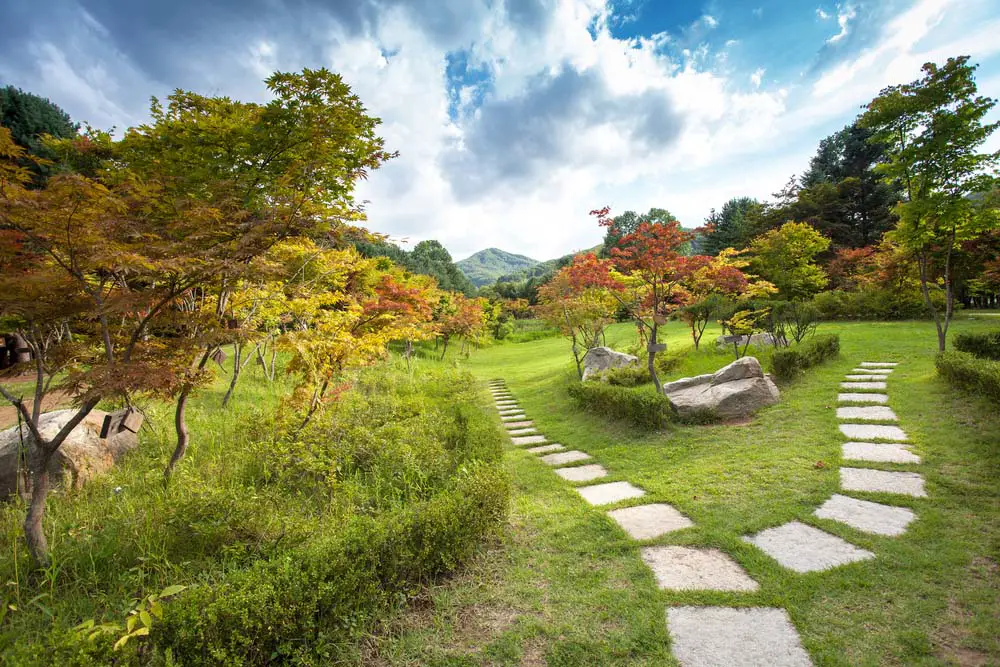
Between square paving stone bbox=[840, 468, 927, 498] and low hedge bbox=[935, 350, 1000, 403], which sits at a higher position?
low hedge bbox=[935, 350, 1000, 403]

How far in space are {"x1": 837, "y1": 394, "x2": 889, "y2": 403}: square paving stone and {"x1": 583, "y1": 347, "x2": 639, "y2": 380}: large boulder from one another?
3.62m

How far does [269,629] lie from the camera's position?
1740 mm

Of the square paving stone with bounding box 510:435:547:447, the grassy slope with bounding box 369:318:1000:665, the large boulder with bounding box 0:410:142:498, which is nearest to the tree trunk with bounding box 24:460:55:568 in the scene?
the large boulder with bounding box 0:410:142:498

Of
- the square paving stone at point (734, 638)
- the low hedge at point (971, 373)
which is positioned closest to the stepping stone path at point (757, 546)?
the square paving stone at point (734, 638)

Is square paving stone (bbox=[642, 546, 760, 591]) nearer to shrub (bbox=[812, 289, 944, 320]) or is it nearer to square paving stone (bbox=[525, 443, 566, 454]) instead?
square paving stone (bbox=[525, 443, 566, 454])

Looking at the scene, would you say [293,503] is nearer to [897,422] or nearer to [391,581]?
[391,581]

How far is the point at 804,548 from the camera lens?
8.11 ft

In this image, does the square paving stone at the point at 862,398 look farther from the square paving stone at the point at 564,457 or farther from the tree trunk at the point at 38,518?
the tree trunk at the point at 38,518

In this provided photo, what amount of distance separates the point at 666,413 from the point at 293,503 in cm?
444

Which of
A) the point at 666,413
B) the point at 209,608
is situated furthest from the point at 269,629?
the point at 666,413

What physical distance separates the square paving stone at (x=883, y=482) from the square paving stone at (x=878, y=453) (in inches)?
11.5

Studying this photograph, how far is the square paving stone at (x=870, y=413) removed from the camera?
470 centimetres

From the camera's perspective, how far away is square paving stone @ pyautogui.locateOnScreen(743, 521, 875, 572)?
231 cm

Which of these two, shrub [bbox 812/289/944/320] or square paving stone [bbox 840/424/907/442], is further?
shrub [bbox 812/289/944/320]
